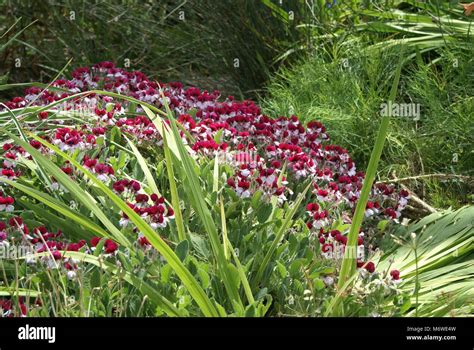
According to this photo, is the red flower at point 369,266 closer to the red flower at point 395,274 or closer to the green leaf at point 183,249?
the red flower at point 395,274

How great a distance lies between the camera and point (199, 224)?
3502 mm

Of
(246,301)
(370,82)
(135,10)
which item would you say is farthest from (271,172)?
(135,10)

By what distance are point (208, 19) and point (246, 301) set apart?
3.47 m

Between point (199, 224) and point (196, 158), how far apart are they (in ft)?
1.82

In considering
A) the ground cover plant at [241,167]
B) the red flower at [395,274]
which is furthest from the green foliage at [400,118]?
the red flower at [395,274]

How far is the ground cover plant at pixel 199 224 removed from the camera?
9.60ft

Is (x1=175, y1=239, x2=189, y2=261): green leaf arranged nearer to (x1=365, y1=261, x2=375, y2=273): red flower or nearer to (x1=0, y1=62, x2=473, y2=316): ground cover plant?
(x1=0, y1=62, x2=473, y2=316): ground cover plant

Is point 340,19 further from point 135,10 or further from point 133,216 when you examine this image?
point 133,216

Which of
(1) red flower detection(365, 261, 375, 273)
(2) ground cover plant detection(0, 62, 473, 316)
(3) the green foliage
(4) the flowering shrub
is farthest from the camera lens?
(3) the green foliage

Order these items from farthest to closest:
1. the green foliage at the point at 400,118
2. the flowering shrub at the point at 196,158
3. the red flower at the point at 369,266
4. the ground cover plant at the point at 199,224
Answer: the green foliage at the point at 400,118 < the flowering shrub at the point at 196,158 < the red flower at the point at 369,266 < the ground cover plant at the point at 199,224

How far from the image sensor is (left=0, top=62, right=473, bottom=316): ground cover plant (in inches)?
115

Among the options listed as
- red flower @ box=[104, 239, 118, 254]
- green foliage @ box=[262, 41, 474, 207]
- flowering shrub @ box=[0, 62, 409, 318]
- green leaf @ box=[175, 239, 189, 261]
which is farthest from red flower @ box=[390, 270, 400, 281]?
green foliage @ box=[262, 41, 474, 207]

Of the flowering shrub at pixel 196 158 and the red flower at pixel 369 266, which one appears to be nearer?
the red flower at pixel 369 266

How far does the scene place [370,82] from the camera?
5.10 meters
